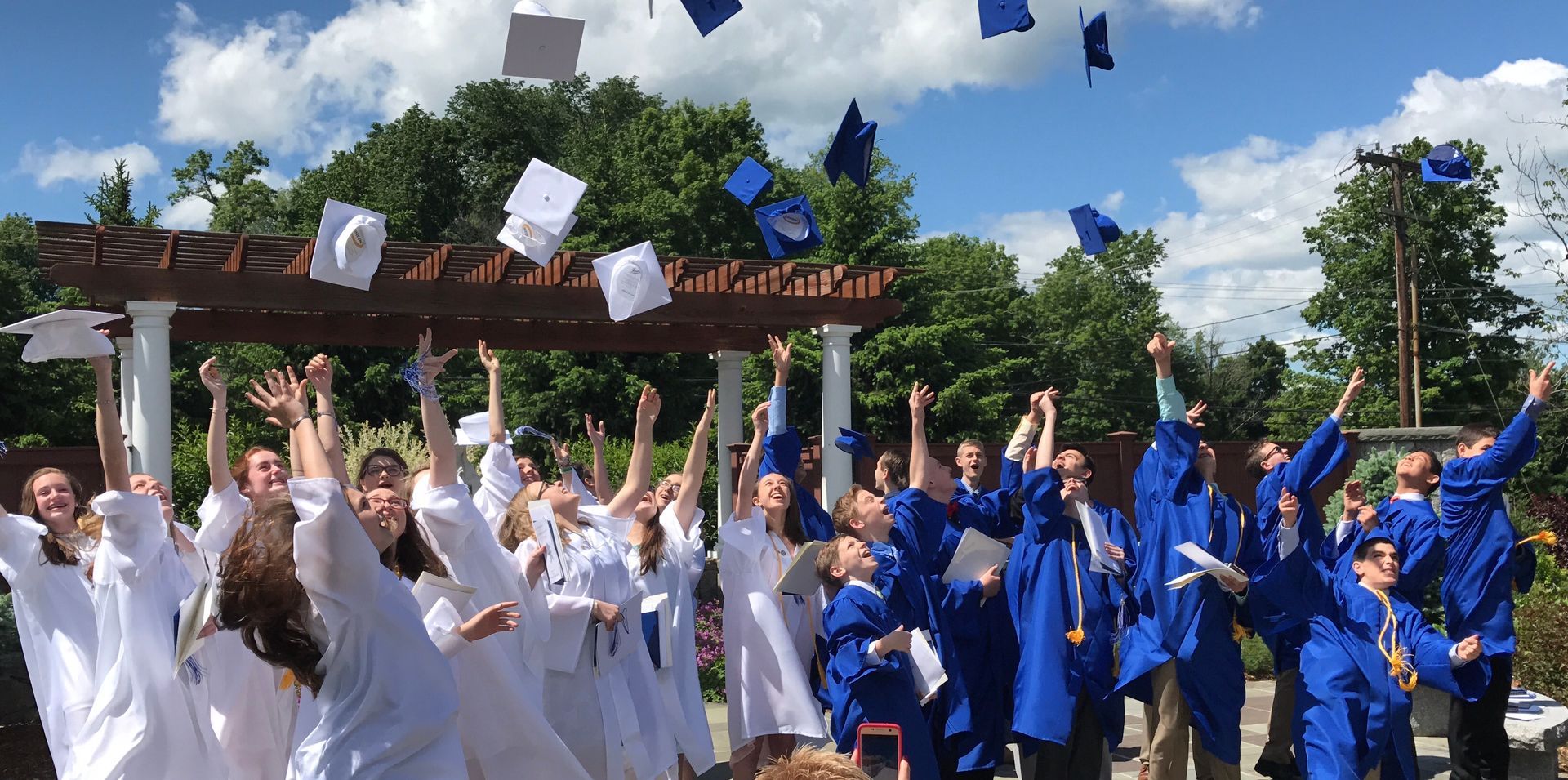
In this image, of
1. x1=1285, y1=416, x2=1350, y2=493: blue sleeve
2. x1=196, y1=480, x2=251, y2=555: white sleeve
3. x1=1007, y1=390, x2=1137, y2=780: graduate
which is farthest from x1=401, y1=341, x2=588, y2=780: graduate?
x1=1285, y1=416, x2=1350, y2=493: blue sleeve

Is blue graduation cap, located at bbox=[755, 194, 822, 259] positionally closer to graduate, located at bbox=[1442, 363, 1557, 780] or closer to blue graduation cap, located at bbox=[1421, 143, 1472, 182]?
blue graduation cap, located at bbox=[1421, 143, 1472, 182]

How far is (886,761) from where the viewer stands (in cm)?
496

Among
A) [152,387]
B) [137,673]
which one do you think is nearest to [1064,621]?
[137,673]

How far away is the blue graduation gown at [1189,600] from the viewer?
600 cm

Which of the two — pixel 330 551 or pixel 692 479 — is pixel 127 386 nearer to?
pixel 692 479

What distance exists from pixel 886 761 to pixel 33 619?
3565 mm

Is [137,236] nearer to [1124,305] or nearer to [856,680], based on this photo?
[856,680]

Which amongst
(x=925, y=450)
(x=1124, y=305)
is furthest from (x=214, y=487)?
(x=1124, y=305)

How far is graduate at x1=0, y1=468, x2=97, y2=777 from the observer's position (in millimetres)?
5430

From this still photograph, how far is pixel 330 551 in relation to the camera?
3334 millimetres

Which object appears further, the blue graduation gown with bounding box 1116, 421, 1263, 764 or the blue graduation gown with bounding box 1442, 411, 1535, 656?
the blue graduation gown with bounding box 1442, 411, 1535, 656

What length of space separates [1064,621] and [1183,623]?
20.8 inches

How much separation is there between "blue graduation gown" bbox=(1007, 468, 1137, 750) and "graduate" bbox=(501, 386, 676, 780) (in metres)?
1.69

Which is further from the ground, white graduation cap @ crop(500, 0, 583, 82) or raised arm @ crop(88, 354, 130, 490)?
white graduation cap @ crop(500, 0, 583, 82)
